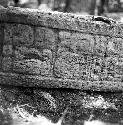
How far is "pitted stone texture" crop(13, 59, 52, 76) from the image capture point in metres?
3.11

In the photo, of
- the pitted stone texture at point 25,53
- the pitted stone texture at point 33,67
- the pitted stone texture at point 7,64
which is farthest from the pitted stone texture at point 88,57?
the pitted stone texture at point 7,64

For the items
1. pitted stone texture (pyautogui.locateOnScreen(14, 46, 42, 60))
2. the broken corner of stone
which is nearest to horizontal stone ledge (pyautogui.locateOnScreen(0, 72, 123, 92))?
the broken corner of stone

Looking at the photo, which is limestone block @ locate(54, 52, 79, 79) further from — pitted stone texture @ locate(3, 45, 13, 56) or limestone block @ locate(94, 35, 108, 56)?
pitted stone texture @ locate(3, 45, 13, 56)

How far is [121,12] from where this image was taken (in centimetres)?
899

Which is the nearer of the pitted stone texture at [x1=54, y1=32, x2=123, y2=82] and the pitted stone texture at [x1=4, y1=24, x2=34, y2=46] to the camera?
the pitted stone texture at [x1=4, y1=24, x2=34, y2=46]

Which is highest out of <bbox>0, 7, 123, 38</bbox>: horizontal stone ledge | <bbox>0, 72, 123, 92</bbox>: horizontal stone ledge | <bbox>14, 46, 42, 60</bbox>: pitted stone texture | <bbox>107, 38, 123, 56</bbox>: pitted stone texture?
<bbox>0, 7, 123, 38</bbox>: horizontal stone ledge

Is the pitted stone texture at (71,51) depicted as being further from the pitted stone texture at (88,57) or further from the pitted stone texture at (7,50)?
the pitted stone texture at (7,50)

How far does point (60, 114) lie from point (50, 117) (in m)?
0.13

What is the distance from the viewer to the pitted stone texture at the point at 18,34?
3023mm

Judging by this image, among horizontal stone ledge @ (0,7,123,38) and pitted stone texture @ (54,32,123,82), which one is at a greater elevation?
horizontal stone ledge @ (0,7,123,38)

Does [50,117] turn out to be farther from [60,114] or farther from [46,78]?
[46,78]

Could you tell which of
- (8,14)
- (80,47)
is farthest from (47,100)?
(8,14)

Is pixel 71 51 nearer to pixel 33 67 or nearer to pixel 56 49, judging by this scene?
pixel 56 49

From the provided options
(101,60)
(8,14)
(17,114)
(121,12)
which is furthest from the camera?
(121,12)
